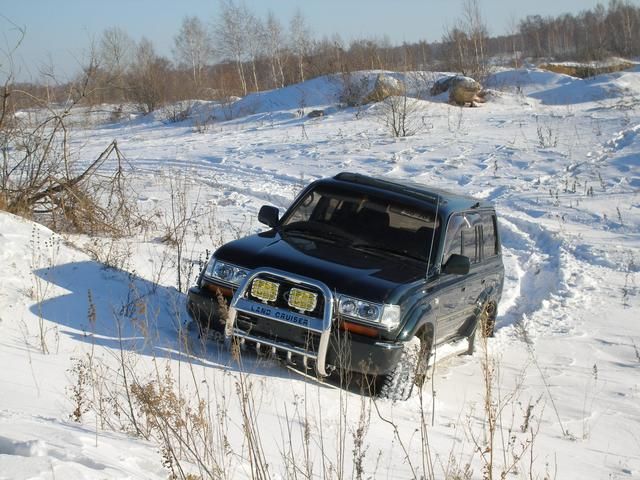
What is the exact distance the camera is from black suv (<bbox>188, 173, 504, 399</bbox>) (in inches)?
232

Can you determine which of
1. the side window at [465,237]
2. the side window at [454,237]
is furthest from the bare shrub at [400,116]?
the side window at [454,237]

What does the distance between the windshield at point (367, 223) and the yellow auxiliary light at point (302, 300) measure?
99 centimetres

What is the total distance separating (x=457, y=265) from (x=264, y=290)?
170 centimetres

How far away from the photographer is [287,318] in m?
5.92

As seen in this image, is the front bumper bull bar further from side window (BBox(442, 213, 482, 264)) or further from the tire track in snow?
the tire track in snow

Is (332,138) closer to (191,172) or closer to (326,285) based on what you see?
(191,172)

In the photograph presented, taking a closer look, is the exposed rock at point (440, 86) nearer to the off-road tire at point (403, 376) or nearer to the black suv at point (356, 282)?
the black suv at point (356, 282)

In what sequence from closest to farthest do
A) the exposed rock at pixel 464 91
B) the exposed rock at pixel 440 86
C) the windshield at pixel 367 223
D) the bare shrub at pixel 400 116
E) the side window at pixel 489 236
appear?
the windshield at pixel 367 223, the side window at pixel 489 236, the bare shrub at pixel 400 116, the exposed rock at pixel 464 91, the exposed rock at pixel 440 86

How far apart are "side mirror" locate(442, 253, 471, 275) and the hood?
23 centimetres

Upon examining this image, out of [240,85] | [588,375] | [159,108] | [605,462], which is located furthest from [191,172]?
[240,85]

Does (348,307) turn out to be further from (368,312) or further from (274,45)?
(274,45)

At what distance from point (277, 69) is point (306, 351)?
54976 mm

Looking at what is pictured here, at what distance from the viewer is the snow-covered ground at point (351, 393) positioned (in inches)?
163

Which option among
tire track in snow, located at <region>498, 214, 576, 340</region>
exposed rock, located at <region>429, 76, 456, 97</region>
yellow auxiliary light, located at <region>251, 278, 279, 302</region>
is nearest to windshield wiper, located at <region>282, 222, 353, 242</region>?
yellow auxiliary light, located at <region>251, 278, 279, 302</region>
